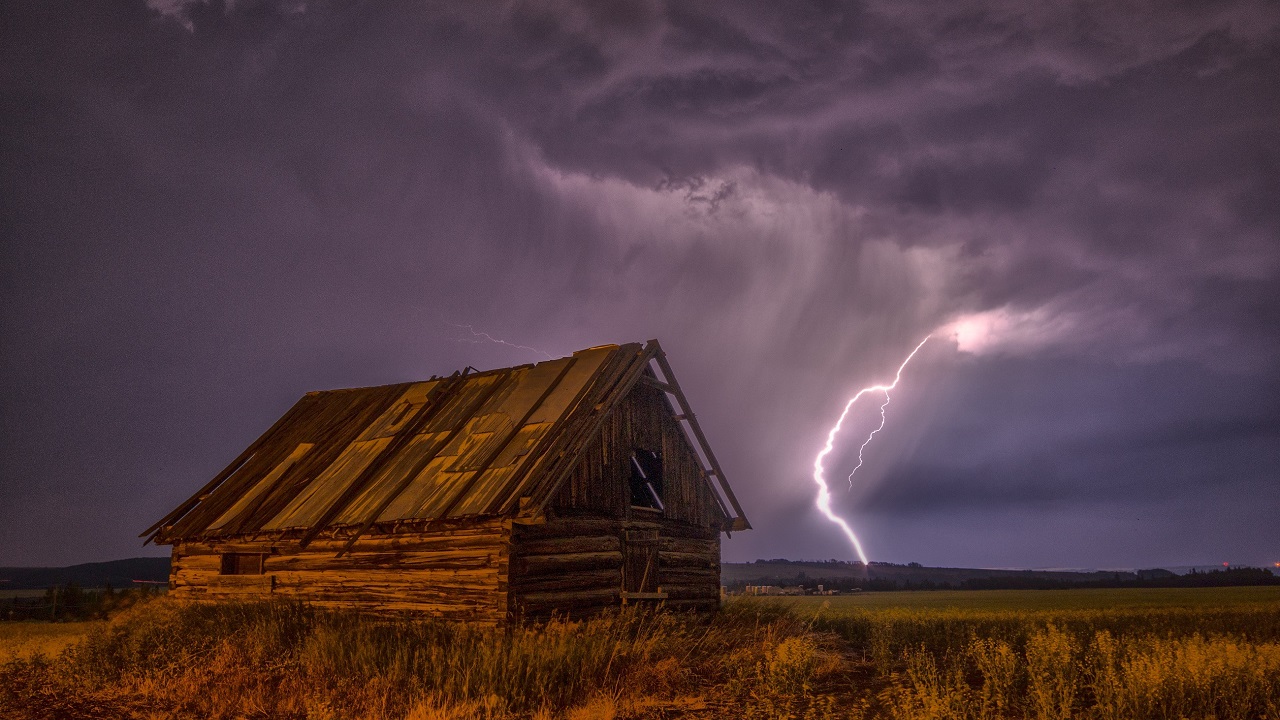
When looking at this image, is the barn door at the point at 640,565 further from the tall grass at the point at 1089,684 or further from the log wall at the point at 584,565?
the tall grass at the point at 1089,684

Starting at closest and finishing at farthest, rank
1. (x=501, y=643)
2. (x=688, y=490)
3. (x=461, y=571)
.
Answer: (x=501, y=643) → (x=461, y=571) → (x=688, y=490)

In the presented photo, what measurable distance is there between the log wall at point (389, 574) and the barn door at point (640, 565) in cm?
324

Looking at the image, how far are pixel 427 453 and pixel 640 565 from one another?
16.7ft

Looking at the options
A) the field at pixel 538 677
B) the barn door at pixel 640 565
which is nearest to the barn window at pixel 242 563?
the field at pixel 538 677

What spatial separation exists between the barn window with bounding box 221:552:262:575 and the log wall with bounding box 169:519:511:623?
0.48ft

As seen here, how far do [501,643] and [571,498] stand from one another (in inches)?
175

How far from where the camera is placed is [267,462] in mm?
19891

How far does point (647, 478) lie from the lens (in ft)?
63.5

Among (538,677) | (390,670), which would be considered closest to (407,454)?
(390,670)

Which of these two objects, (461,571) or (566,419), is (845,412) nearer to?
(566,419)

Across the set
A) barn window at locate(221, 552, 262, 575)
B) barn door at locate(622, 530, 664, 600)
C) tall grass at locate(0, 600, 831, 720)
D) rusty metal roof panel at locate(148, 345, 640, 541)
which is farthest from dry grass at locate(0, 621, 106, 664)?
barn door at locate(622, 530, 664, 600)

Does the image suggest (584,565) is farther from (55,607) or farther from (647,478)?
(55,607)

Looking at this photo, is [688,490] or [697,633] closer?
[697,633]

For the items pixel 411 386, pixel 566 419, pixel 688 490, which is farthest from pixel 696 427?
pixel 411 386
